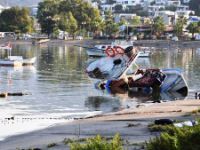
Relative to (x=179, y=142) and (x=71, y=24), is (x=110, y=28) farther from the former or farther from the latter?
(x=179, y=142)

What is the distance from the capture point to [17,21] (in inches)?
5945

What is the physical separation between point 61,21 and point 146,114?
125 metres

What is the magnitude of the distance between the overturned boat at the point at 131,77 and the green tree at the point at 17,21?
10760 cm

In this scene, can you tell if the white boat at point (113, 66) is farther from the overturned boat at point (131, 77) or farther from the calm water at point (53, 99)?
the calm water at point (53, 99)

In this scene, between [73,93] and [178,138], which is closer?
[178,138]

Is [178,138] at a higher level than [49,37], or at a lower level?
higher

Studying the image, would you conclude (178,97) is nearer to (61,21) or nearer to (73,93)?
(73,93)

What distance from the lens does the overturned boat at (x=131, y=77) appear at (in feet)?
133

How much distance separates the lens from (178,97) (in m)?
37.5

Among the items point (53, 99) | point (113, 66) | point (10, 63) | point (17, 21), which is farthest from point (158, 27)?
point (53, 99)

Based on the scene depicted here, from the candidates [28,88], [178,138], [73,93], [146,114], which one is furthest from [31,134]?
[28,88]

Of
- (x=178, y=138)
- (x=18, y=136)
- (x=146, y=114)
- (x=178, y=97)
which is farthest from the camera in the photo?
(x=178, y=97)

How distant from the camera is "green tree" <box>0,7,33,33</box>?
150500mm

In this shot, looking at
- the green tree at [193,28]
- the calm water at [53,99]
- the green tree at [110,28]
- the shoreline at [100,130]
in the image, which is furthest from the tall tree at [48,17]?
the shoreline at [100,130]
